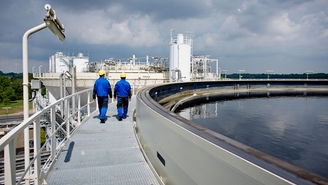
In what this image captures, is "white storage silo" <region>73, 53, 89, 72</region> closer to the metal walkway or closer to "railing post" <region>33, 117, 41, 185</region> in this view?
the metal walkway

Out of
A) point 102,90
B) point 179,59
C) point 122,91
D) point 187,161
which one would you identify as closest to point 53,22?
point 187,161

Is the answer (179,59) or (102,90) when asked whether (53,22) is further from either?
(179,59)

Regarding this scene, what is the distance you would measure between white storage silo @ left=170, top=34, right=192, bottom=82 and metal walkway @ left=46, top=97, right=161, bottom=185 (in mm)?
22835

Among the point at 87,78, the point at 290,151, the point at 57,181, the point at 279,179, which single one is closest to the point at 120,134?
the point at 57,181

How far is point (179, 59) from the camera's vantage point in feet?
94.1

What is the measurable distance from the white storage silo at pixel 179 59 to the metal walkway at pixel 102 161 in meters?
22.8

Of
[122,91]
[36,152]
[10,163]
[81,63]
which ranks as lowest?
[36,152]

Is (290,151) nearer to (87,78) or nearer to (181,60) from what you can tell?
(87,78)

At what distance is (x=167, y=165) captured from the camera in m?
2.92

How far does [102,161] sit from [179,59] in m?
25.4

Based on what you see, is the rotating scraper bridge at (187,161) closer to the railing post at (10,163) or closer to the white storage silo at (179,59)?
the railing post at (10,163)

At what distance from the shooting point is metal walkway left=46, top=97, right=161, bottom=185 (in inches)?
130

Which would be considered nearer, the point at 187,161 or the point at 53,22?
the point at 187,161

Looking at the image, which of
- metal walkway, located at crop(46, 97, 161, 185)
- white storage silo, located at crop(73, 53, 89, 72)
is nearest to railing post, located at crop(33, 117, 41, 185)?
metal walkway, located at crop(46, 97, 161, 185)
